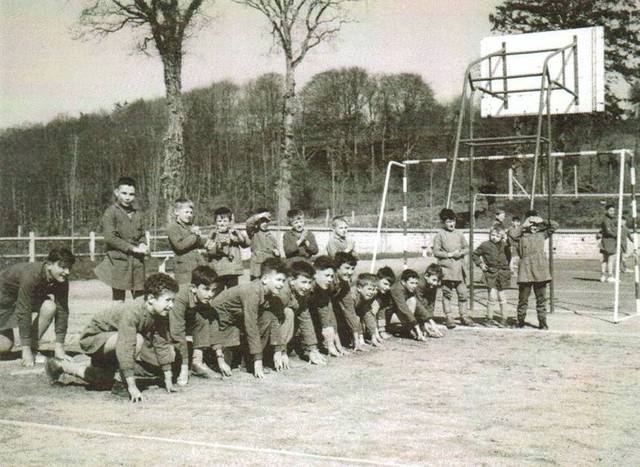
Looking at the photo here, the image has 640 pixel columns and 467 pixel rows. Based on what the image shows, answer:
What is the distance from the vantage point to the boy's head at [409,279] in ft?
28.9

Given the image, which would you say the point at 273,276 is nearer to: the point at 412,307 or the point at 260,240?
the point at 260,240

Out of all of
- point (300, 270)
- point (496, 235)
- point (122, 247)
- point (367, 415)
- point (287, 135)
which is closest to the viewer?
point (367, 415)

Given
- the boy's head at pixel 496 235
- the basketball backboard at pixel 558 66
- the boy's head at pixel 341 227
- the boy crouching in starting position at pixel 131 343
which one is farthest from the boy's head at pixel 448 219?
the boy crouching in starting position at pixel 131 343

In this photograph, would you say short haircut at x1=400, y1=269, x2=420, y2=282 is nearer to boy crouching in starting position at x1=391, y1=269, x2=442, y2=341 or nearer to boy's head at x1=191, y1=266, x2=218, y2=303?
boy crouching in starting position at x1=391, y1=269, x2=442, y2=341

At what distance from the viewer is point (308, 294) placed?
295 inches

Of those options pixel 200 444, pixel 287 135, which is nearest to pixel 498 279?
pixel 200 444

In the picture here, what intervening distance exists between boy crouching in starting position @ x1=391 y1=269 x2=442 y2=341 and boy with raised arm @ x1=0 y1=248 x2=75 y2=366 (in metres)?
3.79

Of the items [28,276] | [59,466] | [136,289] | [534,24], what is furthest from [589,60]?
[534,24]

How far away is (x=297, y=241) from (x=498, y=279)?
3416 mm

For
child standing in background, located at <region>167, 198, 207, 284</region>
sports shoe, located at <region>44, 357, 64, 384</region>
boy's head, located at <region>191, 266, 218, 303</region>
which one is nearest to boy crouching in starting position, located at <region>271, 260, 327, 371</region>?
boy's head, located at <region>191, 266, 218, 303</region>

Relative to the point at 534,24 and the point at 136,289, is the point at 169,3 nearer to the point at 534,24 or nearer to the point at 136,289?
the point at 136,289

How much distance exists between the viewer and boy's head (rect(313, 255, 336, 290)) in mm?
7723

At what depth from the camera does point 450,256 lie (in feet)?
32.9

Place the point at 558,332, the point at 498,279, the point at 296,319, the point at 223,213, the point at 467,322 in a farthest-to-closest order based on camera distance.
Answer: the point at 498,279 < the point at 467,322 < the point at 558,332 < the point at 223,213 < the point at 296,319
